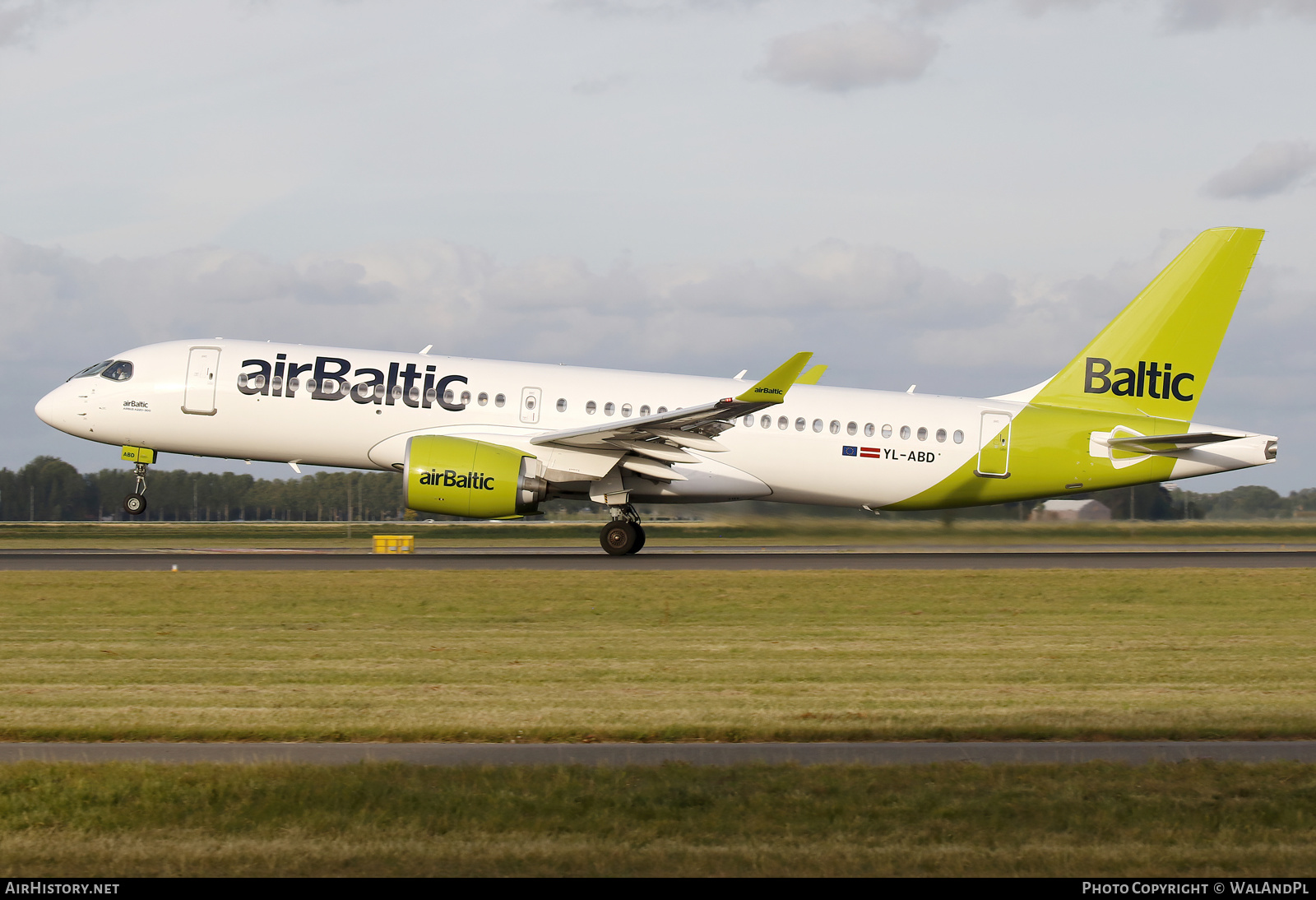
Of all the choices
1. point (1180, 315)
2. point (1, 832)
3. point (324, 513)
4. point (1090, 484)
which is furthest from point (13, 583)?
point (324, 513)

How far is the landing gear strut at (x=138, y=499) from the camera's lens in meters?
28.4

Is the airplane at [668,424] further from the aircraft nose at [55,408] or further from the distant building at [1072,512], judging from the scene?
the distant building at [1072,512]

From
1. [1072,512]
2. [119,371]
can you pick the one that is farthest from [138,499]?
[1072,512]

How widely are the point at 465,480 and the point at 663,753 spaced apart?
1693 centimetres

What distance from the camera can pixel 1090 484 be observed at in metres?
30.5

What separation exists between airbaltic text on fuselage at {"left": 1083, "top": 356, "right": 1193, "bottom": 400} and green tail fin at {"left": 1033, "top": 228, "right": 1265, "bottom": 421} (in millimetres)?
21

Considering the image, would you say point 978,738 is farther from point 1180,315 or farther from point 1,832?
point 1180,315

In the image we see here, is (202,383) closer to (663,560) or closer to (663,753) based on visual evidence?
(663,560)

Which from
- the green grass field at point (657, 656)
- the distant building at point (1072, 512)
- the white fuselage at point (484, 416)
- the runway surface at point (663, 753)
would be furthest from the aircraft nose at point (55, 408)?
the distant building at point (1072, 512)

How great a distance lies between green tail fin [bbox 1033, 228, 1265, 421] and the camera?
30.5 metres

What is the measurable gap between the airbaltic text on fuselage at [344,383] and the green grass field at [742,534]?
25.3 ft

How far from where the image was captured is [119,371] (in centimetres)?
2908

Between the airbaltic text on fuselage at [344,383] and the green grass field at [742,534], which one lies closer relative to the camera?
the airbaltic text on fuselage at [344,383]
